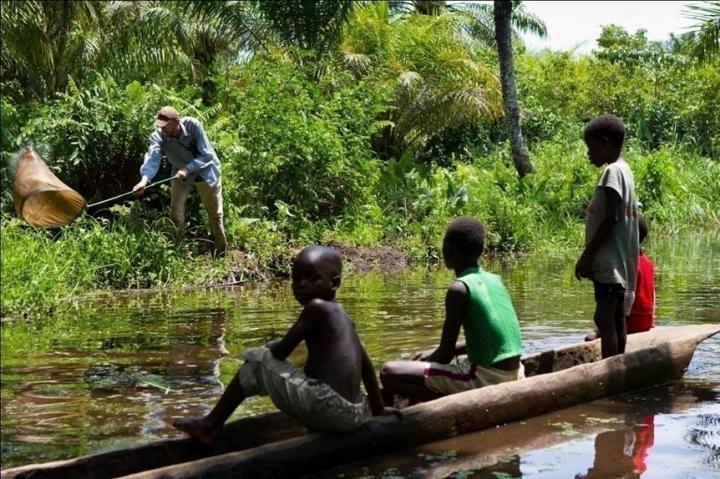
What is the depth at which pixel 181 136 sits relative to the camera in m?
11.5

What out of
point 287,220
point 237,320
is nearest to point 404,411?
point 237,320

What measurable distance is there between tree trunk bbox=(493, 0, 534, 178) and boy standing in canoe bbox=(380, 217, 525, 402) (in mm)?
12656

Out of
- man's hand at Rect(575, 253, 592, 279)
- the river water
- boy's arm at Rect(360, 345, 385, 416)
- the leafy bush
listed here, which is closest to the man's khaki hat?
the river water

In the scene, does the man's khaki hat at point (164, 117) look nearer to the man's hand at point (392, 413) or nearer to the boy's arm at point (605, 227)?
the boy's arm at point (605, 227)

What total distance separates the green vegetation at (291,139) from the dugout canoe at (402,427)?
1.99m

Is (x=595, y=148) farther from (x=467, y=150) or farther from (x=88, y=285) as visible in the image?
(x=467, y=150)

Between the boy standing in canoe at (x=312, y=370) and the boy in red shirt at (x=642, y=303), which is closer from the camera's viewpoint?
the boy standing in canoe at (x=312, y=370)

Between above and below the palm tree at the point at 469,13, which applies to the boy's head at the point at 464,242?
below

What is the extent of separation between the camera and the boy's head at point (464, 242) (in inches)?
221

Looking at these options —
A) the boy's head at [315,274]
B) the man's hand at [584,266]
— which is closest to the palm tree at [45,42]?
the man's hand at [584,266]

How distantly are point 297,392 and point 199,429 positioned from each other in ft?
1.53

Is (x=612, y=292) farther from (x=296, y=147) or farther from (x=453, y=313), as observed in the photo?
(x=296, y=147)

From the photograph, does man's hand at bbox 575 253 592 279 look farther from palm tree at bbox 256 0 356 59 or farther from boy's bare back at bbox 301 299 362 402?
palm tree at bbox 256 0 356 59

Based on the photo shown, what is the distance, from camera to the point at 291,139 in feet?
45.7
